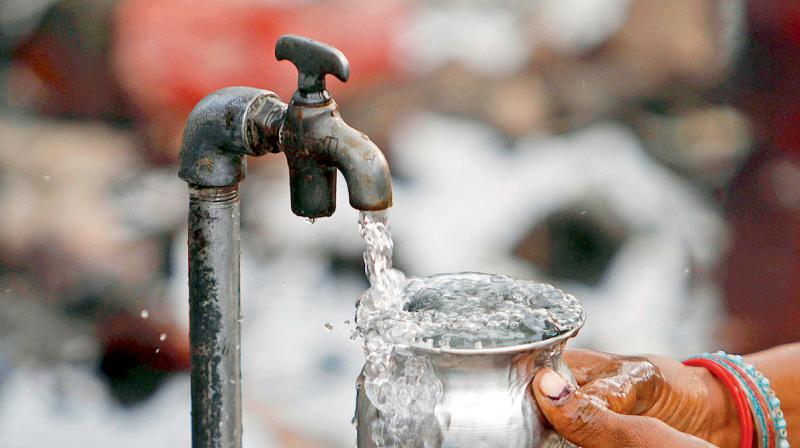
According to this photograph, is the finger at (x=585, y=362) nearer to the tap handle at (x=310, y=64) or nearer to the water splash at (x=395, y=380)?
the water splash at (x=395, y=380)

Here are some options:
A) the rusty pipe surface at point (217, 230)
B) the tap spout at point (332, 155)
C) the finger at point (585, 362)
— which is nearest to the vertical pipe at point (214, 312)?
the rusty pipe surface at point (217, 230)

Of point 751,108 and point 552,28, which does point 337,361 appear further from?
point 751,108

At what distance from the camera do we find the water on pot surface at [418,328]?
1.37m

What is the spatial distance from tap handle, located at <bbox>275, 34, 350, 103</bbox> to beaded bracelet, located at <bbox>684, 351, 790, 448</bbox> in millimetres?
979

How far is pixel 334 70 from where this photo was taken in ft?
4.45

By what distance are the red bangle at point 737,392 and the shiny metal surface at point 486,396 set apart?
667 mm

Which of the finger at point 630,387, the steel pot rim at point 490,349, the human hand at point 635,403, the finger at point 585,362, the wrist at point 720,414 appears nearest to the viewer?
the steel pot rim at point 490,349

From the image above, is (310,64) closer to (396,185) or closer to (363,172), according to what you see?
(363,172)

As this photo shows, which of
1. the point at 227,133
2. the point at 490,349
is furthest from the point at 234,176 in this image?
the point at 490,349

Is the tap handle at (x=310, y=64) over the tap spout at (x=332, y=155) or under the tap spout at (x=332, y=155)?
over

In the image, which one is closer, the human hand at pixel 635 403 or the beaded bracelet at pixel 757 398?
the human hand at pixel 635 403

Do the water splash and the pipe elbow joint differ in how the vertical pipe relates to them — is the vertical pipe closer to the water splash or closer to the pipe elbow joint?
the pipe elbow joint

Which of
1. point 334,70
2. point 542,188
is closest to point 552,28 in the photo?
point 542,188

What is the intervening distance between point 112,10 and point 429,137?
78 centimetres
